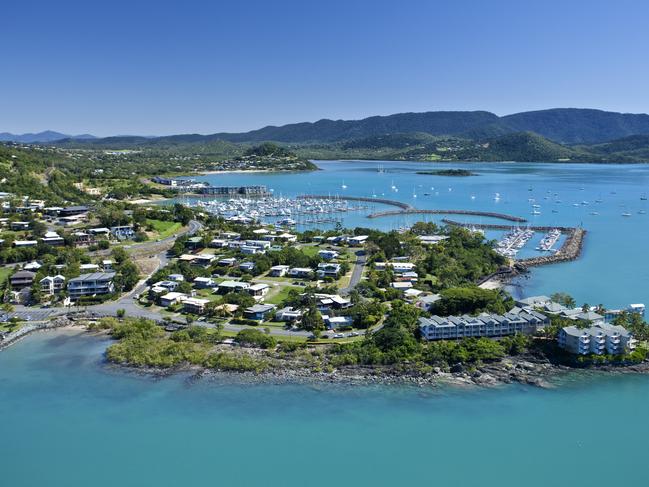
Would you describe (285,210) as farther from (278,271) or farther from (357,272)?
(357,272)

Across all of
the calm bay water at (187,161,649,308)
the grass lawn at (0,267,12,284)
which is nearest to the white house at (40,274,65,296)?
the grass lawn at (0,267,12,284)

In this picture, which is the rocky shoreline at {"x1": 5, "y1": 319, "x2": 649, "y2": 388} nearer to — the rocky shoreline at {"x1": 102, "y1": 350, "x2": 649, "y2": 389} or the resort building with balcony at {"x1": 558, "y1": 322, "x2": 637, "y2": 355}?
the rocky shoreline at {"x1": 102, "y1": 350, "x2": 649, "y2": 389}

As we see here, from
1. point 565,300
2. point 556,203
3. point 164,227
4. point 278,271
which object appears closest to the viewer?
point 565,300

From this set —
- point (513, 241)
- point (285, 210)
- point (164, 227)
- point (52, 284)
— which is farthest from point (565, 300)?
point (285, 210)

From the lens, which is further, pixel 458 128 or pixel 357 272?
pixel 458 128

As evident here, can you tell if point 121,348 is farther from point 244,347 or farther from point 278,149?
point 278,149

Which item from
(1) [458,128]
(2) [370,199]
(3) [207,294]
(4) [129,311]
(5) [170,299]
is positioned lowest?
(4) [129,311]

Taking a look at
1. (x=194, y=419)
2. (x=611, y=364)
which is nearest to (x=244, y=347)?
(x=194, y=419)
